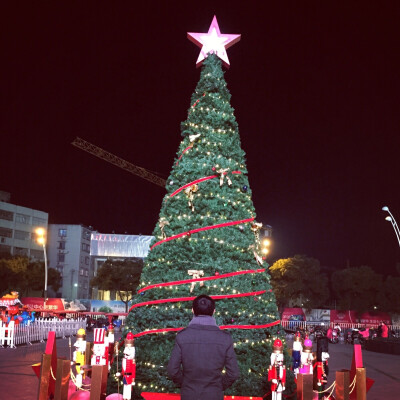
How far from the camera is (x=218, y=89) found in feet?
30.9

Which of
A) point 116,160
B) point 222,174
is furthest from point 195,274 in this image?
point 116,160

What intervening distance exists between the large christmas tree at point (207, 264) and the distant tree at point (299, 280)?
4916 centimetres

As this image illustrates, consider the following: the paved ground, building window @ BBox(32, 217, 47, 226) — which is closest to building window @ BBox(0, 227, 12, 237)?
building window @ BBox(32, 217, 47, 226)

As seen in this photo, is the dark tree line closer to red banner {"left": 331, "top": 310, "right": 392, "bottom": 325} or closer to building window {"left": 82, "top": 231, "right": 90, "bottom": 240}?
red banner {"left": 331, "top": 310, "right": 392, "bottom": 325}

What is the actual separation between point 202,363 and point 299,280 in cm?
5408

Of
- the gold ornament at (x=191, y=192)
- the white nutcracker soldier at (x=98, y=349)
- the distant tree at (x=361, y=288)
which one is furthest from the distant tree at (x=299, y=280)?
the white nutcracker soldier at (x=98, y=349)

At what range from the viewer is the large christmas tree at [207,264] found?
7.86 meters

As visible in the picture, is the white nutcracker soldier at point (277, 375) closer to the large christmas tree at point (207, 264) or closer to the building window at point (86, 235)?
the large christmas tree at point (207, 264)

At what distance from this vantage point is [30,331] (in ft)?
81.8

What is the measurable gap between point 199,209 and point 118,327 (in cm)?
3016

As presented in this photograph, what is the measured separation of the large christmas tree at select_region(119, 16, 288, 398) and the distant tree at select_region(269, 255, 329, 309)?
161 feet

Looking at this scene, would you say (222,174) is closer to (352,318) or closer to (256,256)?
(256,256)

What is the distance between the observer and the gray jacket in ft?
14.5

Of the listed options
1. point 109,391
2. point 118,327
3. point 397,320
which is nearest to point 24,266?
point 118,327
